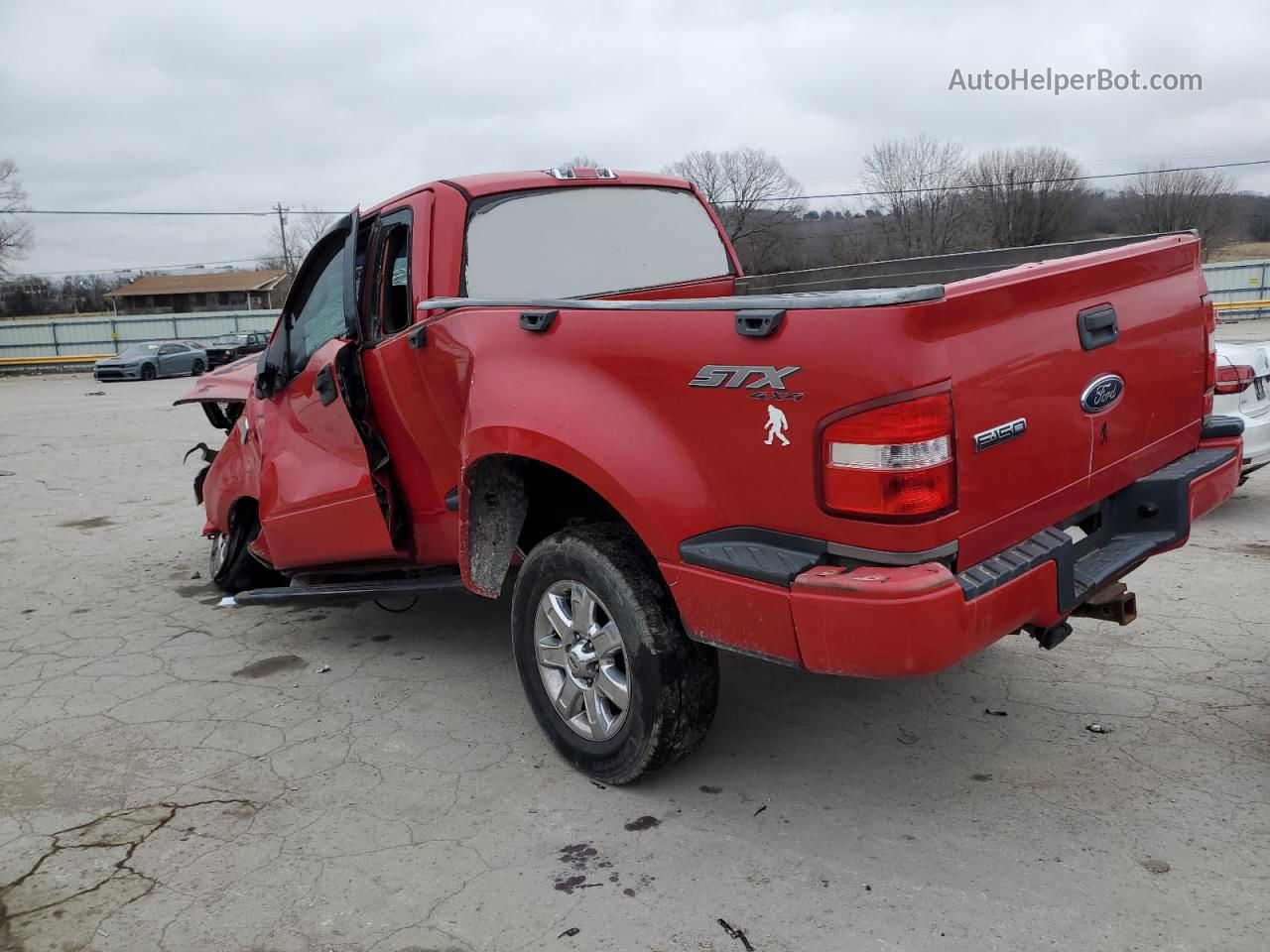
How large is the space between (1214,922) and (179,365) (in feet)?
115

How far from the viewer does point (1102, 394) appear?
293 cm

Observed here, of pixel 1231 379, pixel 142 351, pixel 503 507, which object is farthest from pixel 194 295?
pixel 503 507

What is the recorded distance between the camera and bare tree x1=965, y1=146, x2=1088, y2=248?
3916 centimetres

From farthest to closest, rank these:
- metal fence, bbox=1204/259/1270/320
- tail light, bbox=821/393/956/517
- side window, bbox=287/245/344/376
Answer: metal fence, bbox=1204/259/1270/320 → side window, bbox=287/245/344/376 → tail light, bbox=821/393/956/517

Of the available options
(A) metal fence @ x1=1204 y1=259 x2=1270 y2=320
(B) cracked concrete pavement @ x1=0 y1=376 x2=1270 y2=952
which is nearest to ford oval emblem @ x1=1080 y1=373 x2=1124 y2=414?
(B) cracked concrete pavement @ x1=0 y1=376 x2=1270 y2=952

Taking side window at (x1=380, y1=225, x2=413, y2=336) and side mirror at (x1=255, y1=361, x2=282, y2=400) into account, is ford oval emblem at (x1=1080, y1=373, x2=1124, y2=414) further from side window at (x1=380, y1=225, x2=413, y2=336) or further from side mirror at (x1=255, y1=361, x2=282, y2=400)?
side mirror at (x1=255, y1=361, x2=282, y2=400)

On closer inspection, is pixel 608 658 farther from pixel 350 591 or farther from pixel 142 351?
pixel 142 351

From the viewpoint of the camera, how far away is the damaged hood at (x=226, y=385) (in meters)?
5.61

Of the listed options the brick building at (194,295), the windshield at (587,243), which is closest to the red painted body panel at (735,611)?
the windshield at (587,243)

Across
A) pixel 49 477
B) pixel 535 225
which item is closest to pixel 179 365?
pixel 49 477

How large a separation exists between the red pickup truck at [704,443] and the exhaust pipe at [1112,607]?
0.01 metres

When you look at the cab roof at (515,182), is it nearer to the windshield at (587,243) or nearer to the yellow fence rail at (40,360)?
the windshield at (587,243)

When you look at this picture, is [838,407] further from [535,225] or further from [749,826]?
[535,225]

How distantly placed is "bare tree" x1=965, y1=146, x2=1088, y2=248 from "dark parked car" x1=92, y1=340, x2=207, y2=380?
30.4 m
